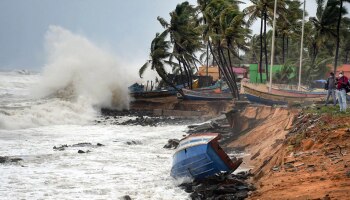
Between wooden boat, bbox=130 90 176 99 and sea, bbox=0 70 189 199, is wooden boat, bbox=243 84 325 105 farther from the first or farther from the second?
wooden boat, bbox=130 90 176 99

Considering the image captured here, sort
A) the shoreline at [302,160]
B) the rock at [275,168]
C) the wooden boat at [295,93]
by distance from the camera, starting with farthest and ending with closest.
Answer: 1. the wooden boat at [295,93]
2. the rock at [275,168]
3. the shoreline at [302,160]

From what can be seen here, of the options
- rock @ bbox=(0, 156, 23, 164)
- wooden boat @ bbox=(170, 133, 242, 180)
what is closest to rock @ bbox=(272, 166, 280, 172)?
wooden boat @ bbox=(170, 133, 242, 180)

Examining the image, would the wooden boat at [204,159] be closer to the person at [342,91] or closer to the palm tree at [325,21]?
the person at [342,91]

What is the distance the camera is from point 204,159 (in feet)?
41.0

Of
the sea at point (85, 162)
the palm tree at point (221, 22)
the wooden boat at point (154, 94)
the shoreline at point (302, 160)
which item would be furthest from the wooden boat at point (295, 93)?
the wooden boat at point (154, 94)

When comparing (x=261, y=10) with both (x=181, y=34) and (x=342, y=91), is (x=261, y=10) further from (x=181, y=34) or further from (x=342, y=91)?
(x=342, y=91)

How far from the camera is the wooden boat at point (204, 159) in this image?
40.9 ft

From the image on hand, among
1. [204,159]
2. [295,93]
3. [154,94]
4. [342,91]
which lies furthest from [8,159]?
[154,94]

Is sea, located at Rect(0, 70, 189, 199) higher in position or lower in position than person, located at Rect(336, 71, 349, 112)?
lower

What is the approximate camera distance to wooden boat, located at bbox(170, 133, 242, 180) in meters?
12.5

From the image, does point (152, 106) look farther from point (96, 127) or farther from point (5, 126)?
point (5, 126)

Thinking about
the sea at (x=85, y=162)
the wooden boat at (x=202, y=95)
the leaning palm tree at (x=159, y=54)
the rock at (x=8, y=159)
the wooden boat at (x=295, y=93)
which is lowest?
the sea at (x=85, y=162)

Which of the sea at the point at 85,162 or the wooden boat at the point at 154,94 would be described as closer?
the sea at the point at 85,162

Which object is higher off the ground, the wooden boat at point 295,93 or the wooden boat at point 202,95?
the wooden boat at point 295,93
